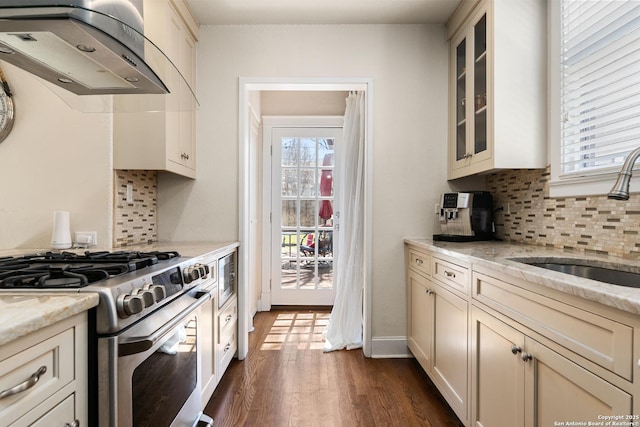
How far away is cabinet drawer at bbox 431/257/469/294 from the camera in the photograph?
5.32 ft

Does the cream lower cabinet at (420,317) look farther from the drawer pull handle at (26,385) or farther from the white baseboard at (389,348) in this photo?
the drawer pull handle at (26,385)

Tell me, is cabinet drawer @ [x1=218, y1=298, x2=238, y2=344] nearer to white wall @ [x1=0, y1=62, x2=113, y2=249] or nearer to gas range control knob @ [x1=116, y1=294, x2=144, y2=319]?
white wall @ [x1=0, y1=62, x2=113, y2=249]

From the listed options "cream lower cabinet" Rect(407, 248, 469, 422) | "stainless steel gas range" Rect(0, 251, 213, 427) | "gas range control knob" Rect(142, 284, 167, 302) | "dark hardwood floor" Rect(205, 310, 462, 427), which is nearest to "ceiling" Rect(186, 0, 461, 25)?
"cream lower cabinet" Rect(407, 248, 469, 422)

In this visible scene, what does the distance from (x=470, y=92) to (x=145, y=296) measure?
2.20 metres

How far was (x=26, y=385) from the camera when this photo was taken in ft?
2.22

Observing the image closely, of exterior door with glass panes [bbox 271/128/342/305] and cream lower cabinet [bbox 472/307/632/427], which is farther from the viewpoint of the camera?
exterior door with glass panes [bbox 271/128/342/305]

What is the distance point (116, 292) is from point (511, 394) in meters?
1.37

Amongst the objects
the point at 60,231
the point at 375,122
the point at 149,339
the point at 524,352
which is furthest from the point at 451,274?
the point at 60,231

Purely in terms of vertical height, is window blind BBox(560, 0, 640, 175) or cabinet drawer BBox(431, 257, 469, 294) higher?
window blind BBox(560, 0, 640, 175)

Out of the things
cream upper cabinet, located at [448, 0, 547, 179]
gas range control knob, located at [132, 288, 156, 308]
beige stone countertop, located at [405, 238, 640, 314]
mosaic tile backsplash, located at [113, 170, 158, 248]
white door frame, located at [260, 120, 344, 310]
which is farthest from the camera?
white door frame, located at [260, 120, 344, 310]

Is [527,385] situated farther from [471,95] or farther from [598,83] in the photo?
[471,95]

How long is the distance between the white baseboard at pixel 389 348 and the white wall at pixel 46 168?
6.39 ft

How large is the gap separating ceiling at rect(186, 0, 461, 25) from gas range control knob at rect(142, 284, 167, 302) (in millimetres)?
2017

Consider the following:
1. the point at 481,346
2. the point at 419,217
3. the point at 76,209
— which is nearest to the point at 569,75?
the point at 419,217
